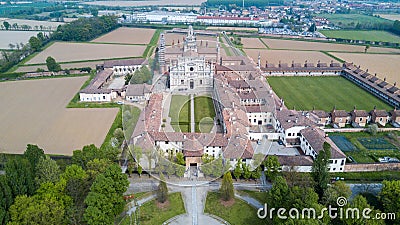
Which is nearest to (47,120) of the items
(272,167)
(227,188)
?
(227,188)

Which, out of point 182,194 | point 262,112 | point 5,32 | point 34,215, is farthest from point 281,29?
point 34,215

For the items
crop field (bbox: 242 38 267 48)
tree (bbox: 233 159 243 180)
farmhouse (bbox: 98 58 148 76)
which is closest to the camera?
tree (bbox: 233 159 243 180)

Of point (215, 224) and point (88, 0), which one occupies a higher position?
point (88, 0)

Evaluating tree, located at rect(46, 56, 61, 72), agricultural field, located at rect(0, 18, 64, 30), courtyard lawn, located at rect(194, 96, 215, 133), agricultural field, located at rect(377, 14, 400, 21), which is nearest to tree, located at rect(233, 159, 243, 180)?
courtyard lawn, located at rect(194, 96, 215, 133)

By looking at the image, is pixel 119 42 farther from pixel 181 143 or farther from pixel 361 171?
pixel 361 171

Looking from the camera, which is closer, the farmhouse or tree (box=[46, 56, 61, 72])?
tree (box=[46, 56, 61, 72])

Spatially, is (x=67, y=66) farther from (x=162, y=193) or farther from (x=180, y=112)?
(x=162, y=193)

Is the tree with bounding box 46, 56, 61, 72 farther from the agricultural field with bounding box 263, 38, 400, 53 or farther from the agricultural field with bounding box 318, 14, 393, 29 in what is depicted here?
the agricultural field with bounding box 318, 14, 393, 29
